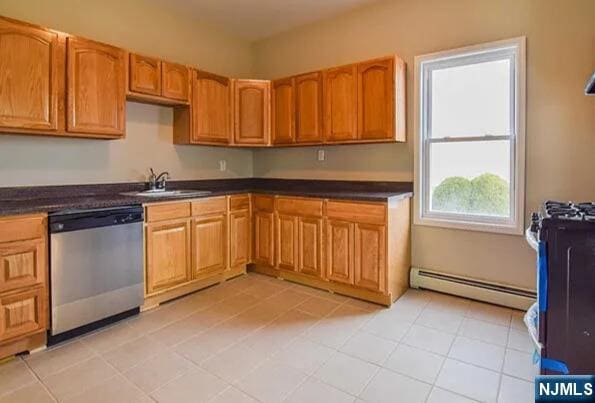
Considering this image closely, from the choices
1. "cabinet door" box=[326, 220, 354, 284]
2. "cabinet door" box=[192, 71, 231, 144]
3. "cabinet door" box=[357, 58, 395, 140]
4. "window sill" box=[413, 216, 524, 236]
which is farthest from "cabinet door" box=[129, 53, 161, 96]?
"window sill" box=[413, 216, 524, 236]

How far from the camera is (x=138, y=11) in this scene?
132 inches

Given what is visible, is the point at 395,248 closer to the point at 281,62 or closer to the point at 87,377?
the point at 87,377

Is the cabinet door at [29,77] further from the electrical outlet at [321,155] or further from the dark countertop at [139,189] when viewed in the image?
the electrical outlet at [321,155]

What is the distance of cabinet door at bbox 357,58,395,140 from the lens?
3143mm

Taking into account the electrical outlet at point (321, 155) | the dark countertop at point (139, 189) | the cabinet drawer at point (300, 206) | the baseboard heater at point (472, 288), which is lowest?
the baseboard heater at point (472, 288)

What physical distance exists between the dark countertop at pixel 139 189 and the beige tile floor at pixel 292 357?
930mm

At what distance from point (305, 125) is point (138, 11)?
1938 millimetres

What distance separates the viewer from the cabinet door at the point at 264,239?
371 centimetres

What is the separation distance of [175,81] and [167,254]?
165cm

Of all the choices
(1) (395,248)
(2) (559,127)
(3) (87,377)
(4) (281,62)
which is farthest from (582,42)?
(3) (87,377)

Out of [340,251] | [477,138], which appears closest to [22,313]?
[340,251]

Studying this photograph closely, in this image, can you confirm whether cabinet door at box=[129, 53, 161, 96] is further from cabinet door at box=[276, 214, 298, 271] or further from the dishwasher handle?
cabinet door at box=[276, 214, 298, 271]

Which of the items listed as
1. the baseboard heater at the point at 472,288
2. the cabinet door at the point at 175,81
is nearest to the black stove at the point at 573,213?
the baseboard heater at the point at 472,288

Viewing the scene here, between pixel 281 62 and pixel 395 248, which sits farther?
pixel 281 62
